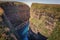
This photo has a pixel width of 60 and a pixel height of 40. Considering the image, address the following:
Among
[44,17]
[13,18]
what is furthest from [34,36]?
[13,18]

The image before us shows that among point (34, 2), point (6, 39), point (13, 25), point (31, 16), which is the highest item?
point (34, 2)

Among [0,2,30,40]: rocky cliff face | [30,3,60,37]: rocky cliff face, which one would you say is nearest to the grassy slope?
[30,3,60,37]: rocky cliff face

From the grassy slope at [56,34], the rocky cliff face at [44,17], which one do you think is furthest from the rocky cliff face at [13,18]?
the grassy slope at [56,34]

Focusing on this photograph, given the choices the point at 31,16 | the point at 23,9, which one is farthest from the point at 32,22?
the point at 23,9

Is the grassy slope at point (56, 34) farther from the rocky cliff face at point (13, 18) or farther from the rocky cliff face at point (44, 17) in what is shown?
the rocky cliff face at point (13, 18)

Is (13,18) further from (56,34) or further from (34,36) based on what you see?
(56,34)

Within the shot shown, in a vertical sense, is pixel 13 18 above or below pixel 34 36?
above

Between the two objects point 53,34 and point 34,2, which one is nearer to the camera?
point 53,34

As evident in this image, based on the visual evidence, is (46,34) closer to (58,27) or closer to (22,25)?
(58,27)
